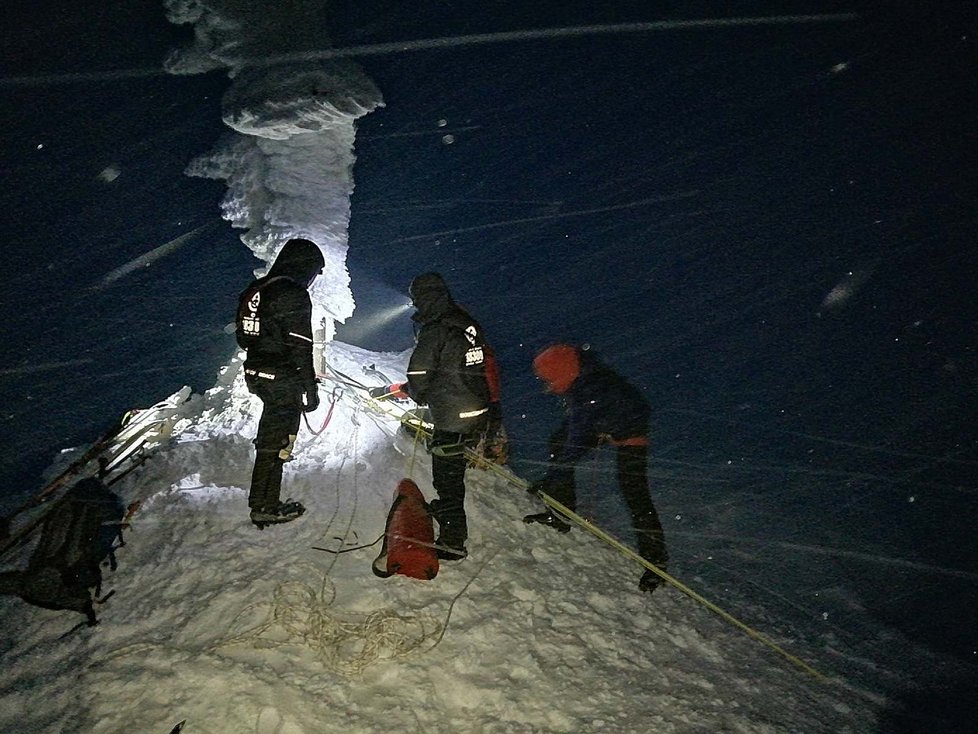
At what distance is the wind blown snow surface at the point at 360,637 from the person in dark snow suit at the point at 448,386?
42 cm

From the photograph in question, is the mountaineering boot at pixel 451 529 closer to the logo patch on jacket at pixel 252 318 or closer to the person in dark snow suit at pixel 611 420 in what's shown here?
the person in dark snow suit at pixel 611 420

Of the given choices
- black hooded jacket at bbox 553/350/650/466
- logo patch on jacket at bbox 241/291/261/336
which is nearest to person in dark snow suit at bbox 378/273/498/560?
black hooded jacket at bbox 553/350/650/466

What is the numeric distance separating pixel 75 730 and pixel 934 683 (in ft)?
30.6

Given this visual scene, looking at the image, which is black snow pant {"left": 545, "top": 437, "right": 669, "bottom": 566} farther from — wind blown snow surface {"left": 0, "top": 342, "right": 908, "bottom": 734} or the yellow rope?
wind blown snow surface {"left": 0, "top": 342, "right": 908, "bottom": 734}

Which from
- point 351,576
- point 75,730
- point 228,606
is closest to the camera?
point 75,730

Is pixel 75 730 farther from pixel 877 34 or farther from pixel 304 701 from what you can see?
pixel 877 34

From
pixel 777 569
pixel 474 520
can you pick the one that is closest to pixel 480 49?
pixel 474 520

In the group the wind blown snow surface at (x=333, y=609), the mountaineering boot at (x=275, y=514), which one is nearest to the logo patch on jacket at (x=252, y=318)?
the mountaineering boot at (x=275, y=514)

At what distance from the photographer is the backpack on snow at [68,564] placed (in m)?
3.11

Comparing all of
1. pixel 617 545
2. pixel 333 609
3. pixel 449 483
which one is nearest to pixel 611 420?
pixel 617 545

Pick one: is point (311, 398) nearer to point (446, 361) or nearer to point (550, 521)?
point (446, 361)

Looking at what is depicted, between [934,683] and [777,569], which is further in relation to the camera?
[777,569]

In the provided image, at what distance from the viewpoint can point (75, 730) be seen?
2.51 metres

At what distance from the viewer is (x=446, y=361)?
3633mm
